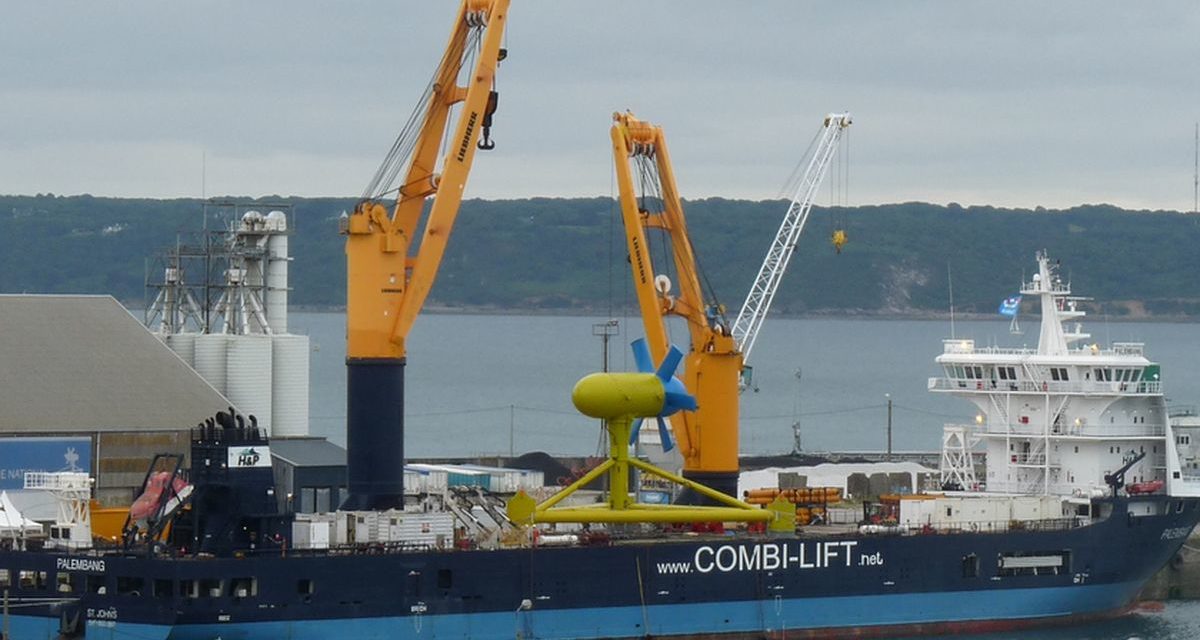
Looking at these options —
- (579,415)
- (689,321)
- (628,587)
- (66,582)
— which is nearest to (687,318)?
(689,321)

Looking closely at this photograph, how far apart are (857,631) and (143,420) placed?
1875cm

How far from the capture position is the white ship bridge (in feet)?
185

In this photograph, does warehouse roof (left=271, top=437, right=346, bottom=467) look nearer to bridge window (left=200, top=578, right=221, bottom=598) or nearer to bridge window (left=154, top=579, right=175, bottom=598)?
bridge window (left=200, top=578, right=221, bottom=598)

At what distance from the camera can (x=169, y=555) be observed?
145 feet

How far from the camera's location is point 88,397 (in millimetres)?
55562

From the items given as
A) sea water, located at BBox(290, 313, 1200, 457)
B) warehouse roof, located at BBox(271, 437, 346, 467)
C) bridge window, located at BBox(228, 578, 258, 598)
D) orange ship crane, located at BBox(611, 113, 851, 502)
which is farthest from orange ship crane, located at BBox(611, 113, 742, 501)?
sea water, located at BBox(290, 313, 1200, 457)

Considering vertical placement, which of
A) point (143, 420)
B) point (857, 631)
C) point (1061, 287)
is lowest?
point (857, 631)

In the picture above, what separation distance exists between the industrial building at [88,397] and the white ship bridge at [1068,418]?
20089 millimetres

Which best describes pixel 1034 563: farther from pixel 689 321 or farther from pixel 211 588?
pixel 211 588

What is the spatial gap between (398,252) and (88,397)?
1109 cm

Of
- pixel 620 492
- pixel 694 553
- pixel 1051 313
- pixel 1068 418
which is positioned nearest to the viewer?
pixel 620 492

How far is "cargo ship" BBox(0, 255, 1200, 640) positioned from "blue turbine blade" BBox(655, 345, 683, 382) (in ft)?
12.4

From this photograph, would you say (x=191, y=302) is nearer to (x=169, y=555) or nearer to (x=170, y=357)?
(x=170, y=357)

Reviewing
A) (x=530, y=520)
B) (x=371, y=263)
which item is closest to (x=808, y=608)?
(x=530, y=520)
